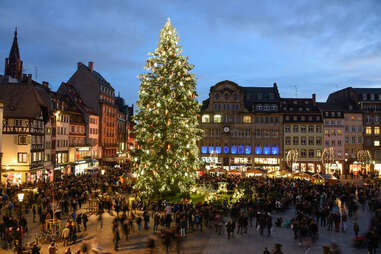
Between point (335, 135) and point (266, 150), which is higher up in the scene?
point (335, 135)

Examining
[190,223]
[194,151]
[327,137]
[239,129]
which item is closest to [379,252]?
[190,223]

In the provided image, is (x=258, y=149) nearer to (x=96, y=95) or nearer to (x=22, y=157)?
(x=96, y=95)

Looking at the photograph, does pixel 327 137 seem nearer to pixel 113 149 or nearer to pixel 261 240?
pixel 113 149

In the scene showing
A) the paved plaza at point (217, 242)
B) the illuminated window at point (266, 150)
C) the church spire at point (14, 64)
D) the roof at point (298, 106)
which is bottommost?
the paved plaza at point (217, 242)

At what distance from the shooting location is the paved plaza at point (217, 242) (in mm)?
17500

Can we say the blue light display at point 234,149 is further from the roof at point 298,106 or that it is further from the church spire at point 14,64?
the church spire at point 14,64

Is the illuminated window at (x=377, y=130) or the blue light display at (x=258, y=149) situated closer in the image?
the blue light display at (x=258, y=149)

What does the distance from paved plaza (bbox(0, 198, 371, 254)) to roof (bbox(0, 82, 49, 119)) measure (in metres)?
23.6

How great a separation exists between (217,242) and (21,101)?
35.1m

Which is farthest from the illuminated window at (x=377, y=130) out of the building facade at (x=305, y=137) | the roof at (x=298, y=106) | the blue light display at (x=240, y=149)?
the blue light display at (x=240, y=149)

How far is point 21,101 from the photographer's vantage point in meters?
43.7

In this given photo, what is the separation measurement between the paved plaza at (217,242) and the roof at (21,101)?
23582mm

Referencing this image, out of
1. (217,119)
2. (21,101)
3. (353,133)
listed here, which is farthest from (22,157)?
(353,133)

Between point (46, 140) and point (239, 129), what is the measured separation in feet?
113
